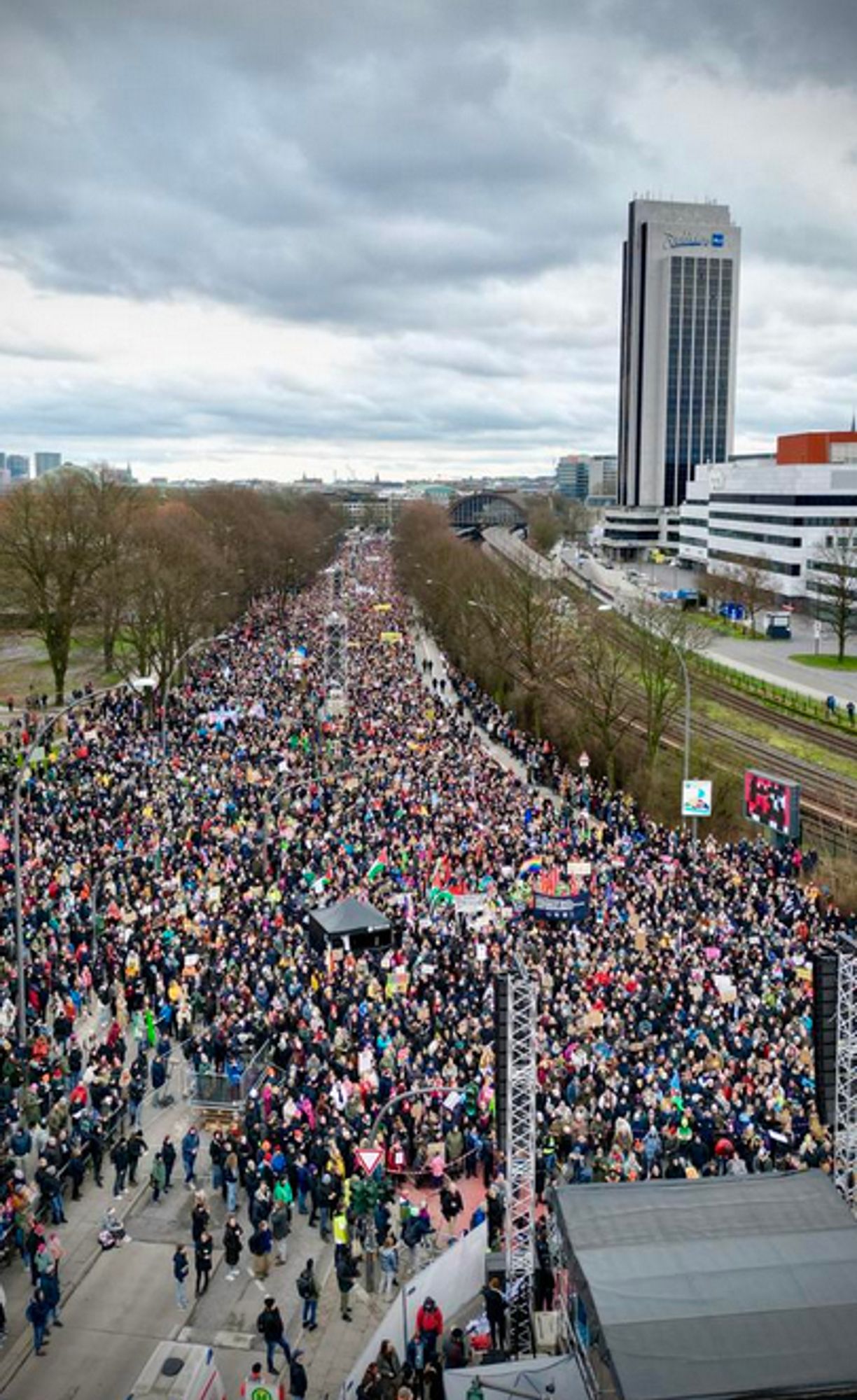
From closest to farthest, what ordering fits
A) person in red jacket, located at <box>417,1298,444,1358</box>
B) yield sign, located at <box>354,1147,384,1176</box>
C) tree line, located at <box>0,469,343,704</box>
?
person in red jacket, located at <box>417,1298,444,1358</box> → yield sign, located at <box>354,1147,384,1176</box> → tree line, located at <box>0,469,343,704</box>

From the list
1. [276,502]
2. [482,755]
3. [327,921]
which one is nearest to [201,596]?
[482,755]

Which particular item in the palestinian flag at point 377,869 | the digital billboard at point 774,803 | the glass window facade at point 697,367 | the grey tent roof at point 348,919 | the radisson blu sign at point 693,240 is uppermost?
the radisson blu sign at point 693,240

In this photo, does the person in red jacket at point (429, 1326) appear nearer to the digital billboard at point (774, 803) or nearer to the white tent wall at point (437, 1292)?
the white tent wall at point (437, 1292)

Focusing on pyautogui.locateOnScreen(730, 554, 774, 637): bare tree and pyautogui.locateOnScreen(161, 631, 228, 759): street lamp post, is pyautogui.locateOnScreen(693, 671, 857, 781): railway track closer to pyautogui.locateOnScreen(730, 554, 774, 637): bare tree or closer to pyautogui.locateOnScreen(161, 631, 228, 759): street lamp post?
pyautogui.locateOnScreen(161, 631, 228, 759): street lamp post

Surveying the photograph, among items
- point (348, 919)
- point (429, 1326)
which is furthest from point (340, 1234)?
point (348, 919)

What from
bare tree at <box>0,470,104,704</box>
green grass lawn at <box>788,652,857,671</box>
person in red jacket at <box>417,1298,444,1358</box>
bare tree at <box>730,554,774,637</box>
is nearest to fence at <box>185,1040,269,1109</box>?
person in red jacket at <box>417,1298,444,1358</box>

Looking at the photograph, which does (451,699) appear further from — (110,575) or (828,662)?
(828,662)

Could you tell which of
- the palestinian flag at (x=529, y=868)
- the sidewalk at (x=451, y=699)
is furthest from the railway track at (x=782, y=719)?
the palestinian flag at (x=529, y=868)

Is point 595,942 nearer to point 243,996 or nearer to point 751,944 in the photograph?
point 751,944
